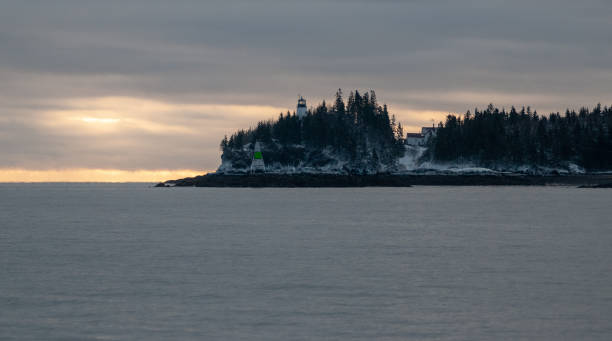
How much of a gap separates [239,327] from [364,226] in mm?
44249

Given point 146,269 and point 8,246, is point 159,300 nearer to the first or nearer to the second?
point 146,269

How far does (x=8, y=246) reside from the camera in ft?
160

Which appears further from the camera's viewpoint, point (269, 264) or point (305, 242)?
point (305, 242)

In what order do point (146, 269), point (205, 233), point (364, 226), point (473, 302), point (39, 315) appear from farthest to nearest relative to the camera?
point (364, 226), point (205, 233), point (146, 269), point (473, 302), point (39, 315)

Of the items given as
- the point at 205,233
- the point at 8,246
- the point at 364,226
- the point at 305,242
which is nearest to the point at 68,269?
the point at 8,246

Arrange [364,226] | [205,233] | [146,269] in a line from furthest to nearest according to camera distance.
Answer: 1. [364,226]
2. [205,233]
3. [146,269]

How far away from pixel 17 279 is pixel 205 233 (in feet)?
88.7

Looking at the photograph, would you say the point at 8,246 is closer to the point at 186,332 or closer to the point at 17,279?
the point at 17,279

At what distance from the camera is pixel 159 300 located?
28.0 m

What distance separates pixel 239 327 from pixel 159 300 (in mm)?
5679

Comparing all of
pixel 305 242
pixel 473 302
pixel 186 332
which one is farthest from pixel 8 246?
pixel 473 302

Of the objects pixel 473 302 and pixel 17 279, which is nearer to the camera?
pixel 473 302

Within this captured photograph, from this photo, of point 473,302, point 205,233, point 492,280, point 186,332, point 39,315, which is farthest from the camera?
point 205,233

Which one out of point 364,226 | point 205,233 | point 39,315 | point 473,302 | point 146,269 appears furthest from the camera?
point 364,226
